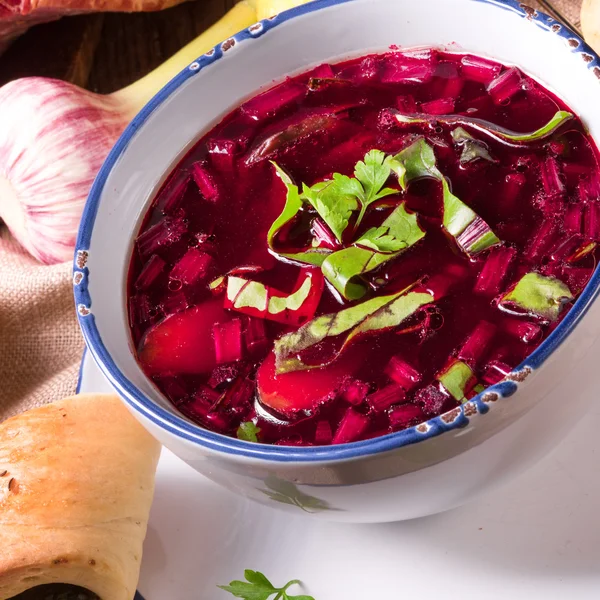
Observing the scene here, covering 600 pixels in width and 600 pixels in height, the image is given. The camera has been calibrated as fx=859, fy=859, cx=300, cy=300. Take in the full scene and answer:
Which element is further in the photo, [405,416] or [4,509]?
[4,509]

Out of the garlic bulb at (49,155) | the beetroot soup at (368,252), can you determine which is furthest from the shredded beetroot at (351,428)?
the garlic bulb at (49,155)

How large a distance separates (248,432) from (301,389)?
124 mm

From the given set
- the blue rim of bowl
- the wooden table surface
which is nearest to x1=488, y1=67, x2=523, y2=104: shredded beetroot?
the blue rim of bowl

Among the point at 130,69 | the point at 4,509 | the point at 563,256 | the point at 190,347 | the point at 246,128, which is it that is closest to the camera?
the point at 563,256

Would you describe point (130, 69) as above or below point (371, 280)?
below

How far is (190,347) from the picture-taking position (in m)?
1.70

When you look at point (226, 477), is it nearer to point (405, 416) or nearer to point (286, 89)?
point (405, 416)

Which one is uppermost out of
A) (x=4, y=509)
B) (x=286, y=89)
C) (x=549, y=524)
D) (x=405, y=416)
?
(x=286, y=89)

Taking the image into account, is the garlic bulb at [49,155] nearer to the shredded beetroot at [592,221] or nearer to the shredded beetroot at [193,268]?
the shredded beetroot at [193,268]

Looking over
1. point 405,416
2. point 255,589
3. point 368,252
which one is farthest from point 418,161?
point 255,589

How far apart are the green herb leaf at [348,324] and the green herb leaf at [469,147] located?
0.36 meters

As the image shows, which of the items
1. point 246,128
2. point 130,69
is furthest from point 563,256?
point 130,69

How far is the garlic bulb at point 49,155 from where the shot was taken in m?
2.63

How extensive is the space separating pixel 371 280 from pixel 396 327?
0.13 metres
